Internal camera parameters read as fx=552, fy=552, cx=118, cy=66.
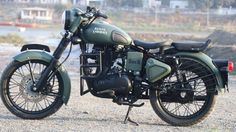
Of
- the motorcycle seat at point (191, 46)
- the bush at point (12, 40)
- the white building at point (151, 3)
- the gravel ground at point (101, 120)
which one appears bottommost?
the white building at point (151, 3)

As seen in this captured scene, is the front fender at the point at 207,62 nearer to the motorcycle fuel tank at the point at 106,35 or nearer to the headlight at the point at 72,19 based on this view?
the motorcycle fuel tank at the point at 106,35

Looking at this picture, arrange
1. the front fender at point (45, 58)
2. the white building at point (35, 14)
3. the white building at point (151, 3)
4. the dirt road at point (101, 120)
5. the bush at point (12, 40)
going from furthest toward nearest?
the white building at point (151, 3)
the white building at point (35, 14)
the bush at point (12, 40)
the front fender at point (45, 58)
the dirt road at point (101, 120)

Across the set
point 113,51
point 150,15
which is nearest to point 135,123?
point 113,51

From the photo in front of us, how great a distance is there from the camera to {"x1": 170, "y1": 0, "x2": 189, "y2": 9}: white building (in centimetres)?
9756

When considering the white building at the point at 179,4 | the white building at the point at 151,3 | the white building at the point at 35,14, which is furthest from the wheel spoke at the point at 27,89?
the white building at the point at 179,4

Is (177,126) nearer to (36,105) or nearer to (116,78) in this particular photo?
(116,78)

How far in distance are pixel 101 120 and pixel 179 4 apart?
95.9m

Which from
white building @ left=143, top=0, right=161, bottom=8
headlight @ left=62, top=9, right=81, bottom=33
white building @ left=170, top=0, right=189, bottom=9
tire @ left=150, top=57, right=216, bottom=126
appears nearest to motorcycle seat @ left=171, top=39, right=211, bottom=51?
tire @ left=150, top=57, right=216, bottom=126

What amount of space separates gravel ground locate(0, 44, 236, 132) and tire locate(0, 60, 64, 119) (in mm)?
132

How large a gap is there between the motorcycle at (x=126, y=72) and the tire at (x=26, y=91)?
0.5 inches

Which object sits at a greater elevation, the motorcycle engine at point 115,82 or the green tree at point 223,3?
the motorcycle engine at point 115,82

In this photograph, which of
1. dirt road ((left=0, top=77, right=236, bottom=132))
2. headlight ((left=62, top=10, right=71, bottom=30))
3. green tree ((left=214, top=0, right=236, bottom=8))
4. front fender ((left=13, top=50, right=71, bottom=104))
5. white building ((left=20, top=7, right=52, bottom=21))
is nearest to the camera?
dirt road ((left=0, top=77, right=236, bottom=132))

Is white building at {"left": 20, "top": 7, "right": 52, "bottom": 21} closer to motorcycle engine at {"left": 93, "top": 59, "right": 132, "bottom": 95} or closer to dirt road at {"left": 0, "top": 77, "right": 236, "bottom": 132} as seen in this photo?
dirt road at {"left": 0, "top": 77, "right": 236, "bottom": 132}

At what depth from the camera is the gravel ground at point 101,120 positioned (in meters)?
6.86
